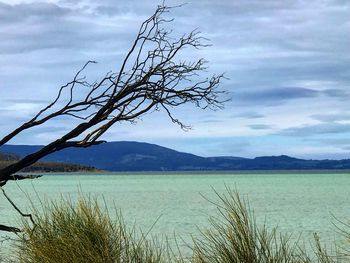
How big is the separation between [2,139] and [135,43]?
1513mm

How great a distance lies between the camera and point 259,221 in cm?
3609

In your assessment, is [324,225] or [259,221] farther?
[259,221]

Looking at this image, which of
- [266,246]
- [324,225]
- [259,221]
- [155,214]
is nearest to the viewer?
[266,246]

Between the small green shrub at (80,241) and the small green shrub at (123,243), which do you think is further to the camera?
the small green shrub at (80,241)

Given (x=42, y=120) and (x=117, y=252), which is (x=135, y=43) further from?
(x=117, y=252)

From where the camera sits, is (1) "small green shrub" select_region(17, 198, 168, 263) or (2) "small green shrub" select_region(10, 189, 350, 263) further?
(1) "small green shrub" select_region(17, 198, 168, 263)

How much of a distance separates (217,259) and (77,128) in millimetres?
1749

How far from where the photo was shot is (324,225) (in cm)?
3272

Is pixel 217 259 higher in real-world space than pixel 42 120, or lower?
lower

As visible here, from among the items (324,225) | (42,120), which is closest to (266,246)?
(42,120)

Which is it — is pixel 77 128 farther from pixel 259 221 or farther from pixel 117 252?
pixel 259 221

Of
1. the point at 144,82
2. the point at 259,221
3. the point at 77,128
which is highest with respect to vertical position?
the point at 144,82

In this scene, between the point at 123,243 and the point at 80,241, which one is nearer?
the point at 80,241

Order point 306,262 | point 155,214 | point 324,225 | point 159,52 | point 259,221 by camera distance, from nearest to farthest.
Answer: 1. point 306,262
2. point 159,52
3. point 324,225
4. point 259,221
5. point 155,214
